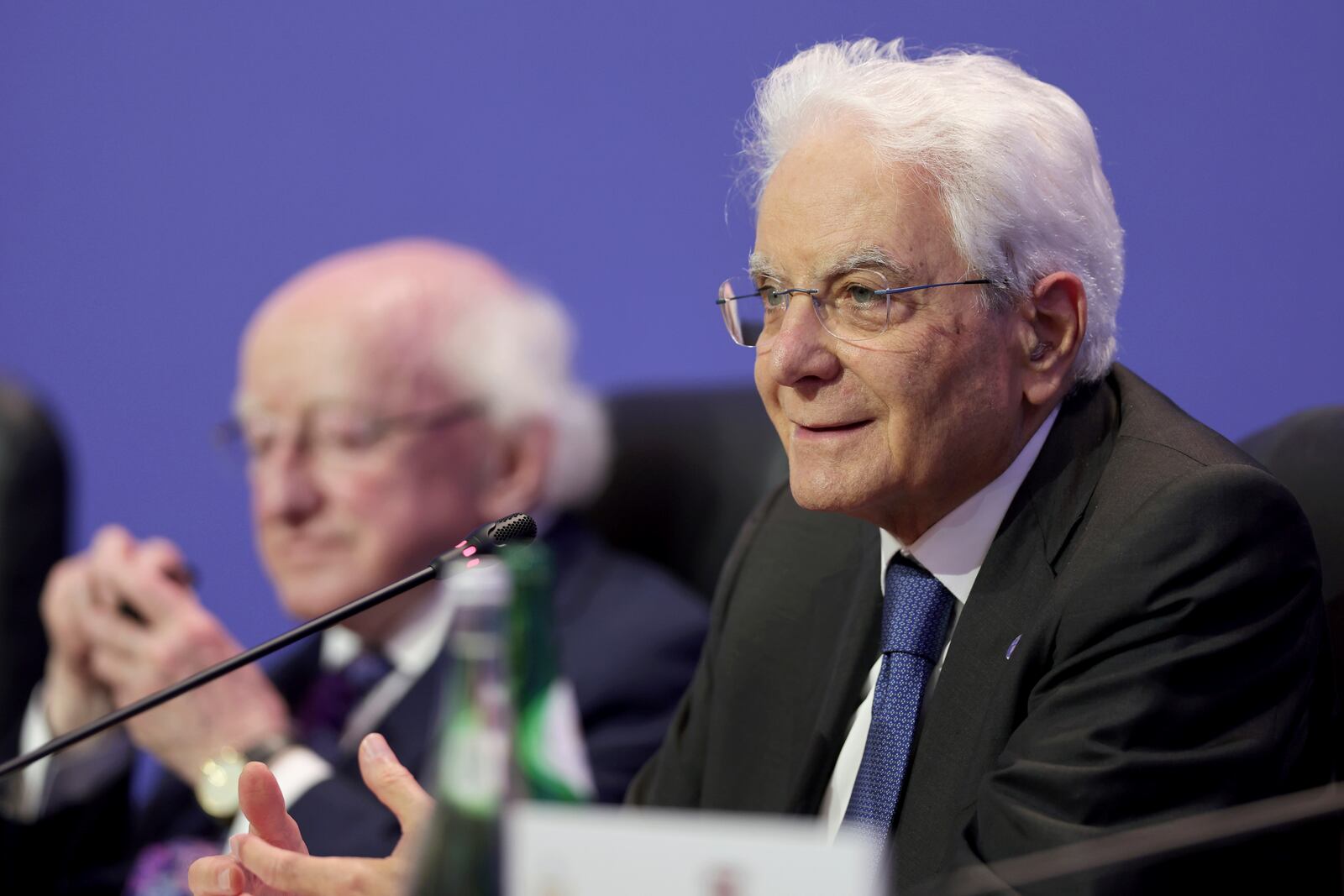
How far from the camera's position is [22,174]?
3273mm

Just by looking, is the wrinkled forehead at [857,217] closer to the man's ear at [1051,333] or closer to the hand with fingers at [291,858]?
the man's ear at [1051,333]

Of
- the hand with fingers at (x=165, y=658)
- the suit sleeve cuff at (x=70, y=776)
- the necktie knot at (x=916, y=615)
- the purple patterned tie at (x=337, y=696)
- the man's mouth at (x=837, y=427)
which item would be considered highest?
the man's mouth at (x=837, y=427)

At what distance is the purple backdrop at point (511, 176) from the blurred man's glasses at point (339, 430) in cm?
33

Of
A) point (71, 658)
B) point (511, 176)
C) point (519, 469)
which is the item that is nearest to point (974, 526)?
point (519, 469)

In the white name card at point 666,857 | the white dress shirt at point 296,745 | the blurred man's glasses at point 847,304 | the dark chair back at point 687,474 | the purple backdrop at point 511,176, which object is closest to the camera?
the white name card at point 666,857

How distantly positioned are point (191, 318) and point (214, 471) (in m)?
0.33

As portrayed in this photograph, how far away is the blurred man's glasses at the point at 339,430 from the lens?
2.43 metres

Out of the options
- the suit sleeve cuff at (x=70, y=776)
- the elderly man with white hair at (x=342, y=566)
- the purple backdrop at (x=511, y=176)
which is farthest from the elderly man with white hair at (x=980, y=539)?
the suit sleeve cuff at (x=70, y=776)

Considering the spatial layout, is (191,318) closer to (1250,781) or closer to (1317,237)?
(1317,237)

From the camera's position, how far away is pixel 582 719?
217 cm

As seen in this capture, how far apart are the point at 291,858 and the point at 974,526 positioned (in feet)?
2.42

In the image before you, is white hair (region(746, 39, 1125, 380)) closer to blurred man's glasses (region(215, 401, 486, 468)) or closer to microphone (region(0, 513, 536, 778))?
microphone (region(0, 513, 536, 778))

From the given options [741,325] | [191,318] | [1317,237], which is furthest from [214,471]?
[1317,237]

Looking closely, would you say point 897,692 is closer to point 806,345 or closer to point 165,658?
point 806,345
